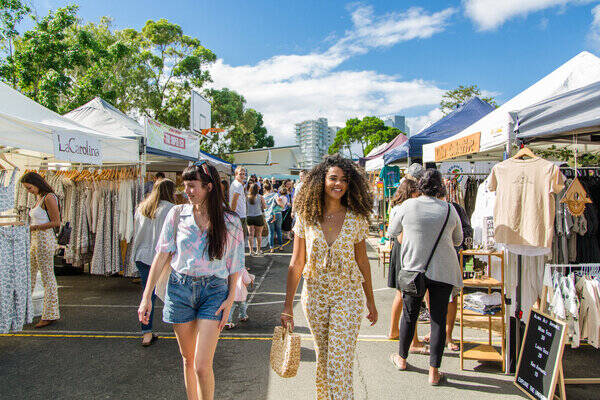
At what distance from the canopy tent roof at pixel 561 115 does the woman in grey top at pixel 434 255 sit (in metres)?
0.96

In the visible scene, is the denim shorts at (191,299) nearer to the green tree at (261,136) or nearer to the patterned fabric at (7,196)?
the patterned fabric at (7,196)

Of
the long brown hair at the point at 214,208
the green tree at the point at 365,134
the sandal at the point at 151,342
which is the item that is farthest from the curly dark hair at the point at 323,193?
the green tree at the point at 365,134

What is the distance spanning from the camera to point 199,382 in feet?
7.65

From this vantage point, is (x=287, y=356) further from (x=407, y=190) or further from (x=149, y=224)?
(x=407, y=190)

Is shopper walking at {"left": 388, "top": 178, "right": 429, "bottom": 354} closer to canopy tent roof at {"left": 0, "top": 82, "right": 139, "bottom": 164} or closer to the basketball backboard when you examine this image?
canopy tent roof at {"left": 0, "top": 82, "right": 139, "bottom": 164}

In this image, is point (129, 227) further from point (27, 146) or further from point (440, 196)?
point (440, 196)

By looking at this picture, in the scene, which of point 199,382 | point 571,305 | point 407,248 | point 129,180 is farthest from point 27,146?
point 571,305

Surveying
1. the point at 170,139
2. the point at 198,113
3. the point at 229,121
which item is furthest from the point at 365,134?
the point at 170,139

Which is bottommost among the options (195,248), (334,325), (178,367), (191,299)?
(178,367)

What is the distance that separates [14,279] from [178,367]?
2.14 metres

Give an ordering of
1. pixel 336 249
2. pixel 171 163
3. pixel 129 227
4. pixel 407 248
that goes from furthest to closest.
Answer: pixel 171 163 < pixel 129 227 < pixel 407 248 < pixel 336 249

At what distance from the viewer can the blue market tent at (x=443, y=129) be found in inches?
305

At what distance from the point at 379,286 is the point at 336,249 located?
4747mm

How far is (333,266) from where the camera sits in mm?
2309
